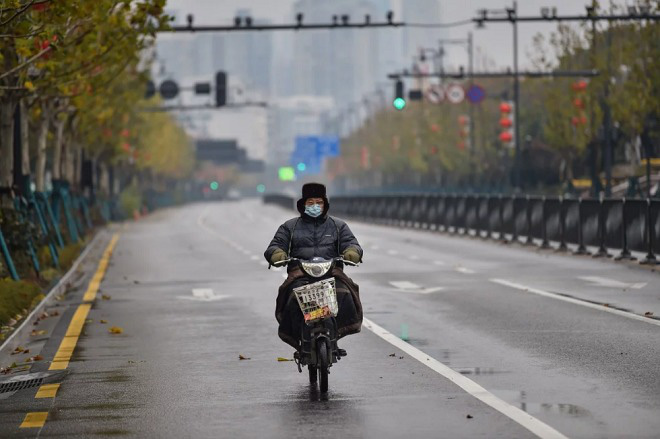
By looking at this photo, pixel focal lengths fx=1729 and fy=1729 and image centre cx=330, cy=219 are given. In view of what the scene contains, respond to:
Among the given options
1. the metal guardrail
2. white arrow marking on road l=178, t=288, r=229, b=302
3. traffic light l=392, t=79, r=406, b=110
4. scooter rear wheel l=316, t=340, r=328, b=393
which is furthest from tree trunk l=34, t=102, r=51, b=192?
scooter rear wheel l=316, t=340, r=328, b=393

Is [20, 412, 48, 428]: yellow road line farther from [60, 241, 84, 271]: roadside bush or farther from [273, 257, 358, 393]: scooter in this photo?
[60, 241, 84, 271]: roadside bush

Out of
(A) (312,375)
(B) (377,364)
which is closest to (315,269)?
(A) (312,375)

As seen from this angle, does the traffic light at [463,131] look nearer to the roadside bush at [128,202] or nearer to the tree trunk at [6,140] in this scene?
the roadside bush at [128,202]

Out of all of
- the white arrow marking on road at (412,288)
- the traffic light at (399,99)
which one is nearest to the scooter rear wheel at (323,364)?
the white arrow marking on road at (412,288)

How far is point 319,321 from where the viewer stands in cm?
1348

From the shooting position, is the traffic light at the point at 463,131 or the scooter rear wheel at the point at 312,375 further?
the traffic light at the point at 463,131

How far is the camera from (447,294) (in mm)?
25344

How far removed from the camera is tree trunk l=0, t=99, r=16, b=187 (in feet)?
103

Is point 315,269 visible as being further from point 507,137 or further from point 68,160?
point 507,137

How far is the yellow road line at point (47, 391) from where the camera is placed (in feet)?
45.0

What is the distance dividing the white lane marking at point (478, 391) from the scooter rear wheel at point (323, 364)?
1.07m

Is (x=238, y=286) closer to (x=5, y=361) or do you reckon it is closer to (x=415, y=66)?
(x=5, y=361)

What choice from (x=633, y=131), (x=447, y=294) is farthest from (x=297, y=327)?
(x=633, y=131)

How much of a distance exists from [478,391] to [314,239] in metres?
1.87
